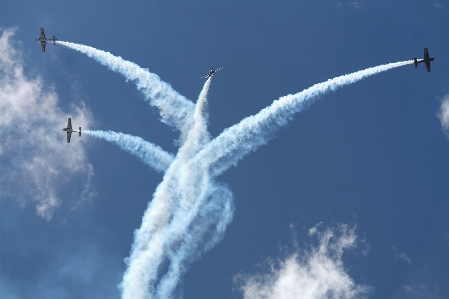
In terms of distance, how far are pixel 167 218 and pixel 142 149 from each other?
16.7 m

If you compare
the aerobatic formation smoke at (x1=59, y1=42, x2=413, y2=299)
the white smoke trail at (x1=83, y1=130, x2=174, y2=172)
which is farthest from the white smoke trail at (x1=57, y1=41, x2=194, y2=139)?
the white smoke trail at (x1=83, y1=130, x2=174, y2=172)

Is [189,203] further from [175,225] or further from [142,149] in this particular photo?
[142,149]

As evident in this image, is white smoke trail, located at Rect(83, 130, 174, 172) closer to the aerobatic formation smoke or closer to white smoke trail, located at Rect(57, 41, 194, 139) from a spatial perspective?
the aerobatic formation smoke

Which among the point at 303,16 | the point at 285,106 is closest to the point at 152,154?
the point at 285,106

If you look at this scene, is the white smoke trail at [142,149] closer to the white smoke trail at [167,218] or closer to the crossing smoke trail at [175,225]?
the white smoke trail at [167,218]

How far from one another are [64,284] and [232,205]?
42.6 metres

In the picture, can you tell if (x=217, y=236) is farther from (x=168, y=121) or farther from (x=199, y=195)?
(x=168, y=121)

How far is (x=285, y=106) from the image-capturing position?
5290 inches

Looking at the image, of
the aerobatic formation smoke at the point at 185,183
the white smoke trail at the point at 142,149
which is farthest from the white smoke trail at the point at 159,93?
the white smoke trail at the point at 142,149

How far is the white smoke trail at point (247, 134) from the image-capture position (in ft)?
437

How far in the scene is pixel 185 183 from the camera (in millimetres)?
132250

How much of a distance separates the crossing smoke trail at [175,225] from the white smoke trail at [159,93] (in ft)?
9.08

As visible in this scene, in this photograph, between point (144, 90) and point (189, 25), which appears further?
point (189, 25)

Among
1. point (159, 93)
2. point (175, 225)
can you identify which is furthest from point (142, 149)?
point (175, 225)
